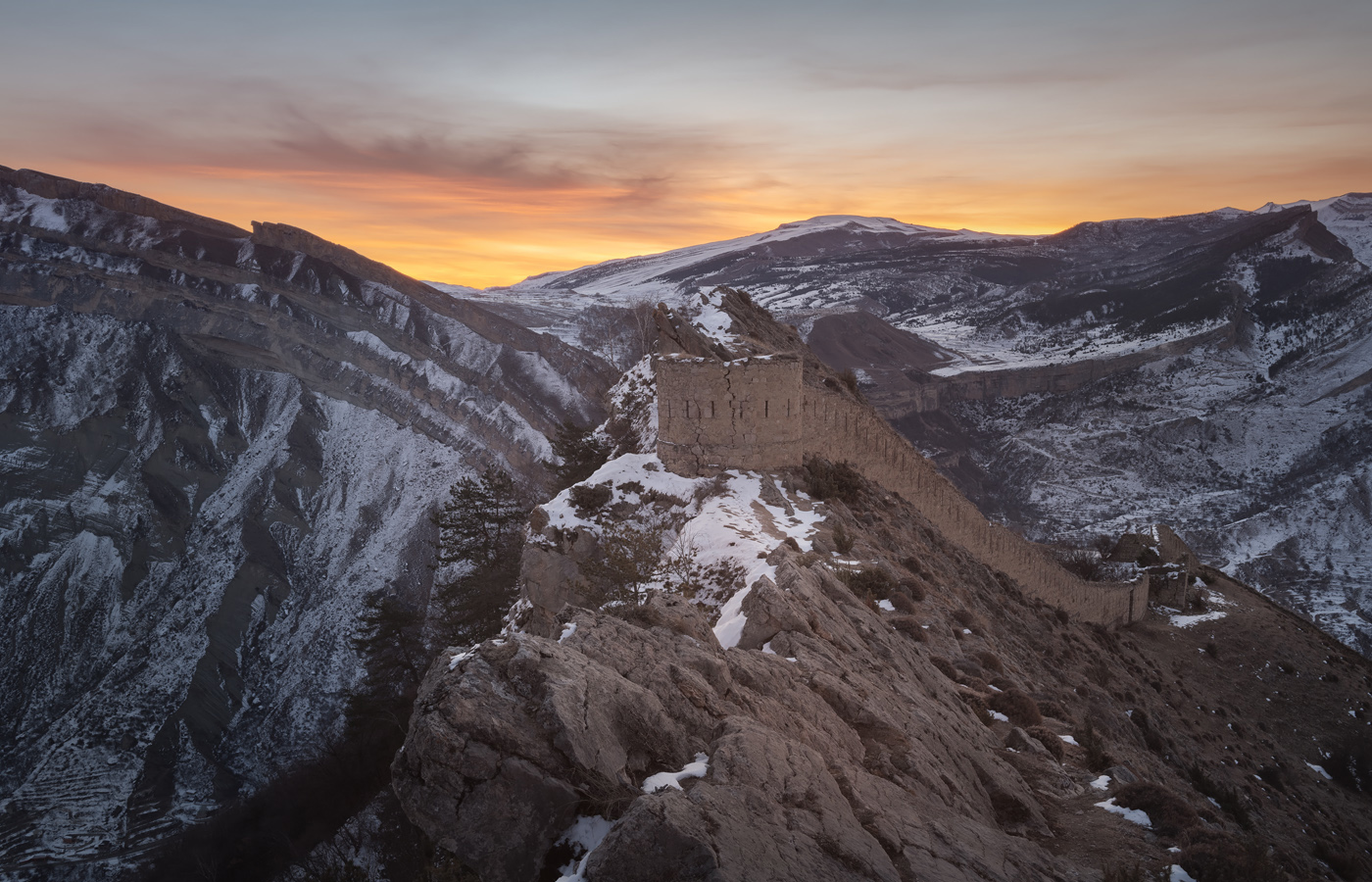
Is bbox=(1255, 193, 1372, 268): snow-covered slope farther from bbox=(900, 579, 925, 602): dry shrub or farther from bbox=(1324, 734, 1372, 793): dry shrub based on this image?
bbox=(900, 579, 925, 602): dry shrub

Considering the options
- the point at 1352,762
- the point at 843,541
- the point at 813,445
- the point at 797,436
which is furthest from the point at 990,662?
the point at 1352,762

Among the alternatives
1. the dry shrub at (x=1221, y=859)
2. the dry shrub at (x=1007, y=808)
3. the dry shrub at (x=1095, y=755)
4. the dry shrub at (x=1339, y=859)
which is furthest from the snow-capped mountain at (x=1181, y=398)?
the dry shrub at (x=1007, y=808)

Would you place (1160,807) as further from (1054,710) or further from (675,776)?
(675,776)

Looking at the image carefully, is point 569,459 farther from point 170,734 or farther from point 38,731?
point 38,731

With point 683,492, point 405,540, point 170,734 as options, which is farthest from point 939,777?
point 405,540

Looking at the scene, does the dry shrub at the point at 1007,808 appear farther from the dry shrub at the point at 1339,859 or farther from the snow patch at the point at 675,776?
the dry shrub at the point at 1339,859
